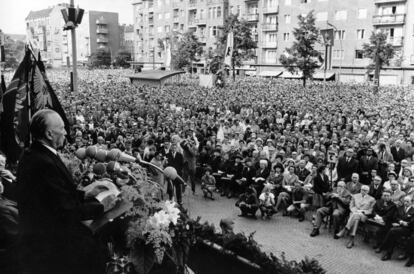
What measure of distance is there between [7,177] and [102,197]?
8.04 ft

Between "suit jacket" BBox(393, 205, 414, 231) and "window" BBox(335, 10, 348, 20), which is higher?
"window" BBox(335, 10, 348, 20)

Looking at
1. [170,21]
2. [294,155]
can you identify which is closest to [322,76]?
[170,21]

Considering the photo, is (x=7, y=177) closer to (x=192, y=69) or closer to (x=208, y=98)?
(x=208, y=98)

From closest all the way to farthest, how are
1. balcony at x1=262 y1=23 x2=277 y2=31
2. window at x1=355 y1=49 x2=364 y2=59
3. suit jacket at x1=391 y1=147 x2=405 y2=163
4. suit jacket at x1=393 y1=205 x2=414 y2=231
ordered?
suit jacket at x1=393 y1=205 x2=414 y2=231
suit jacket at x1=391 y1=147 x2=405 y2=163
window at x1=355 y1=49 x2=364 y2=59
balcony at x1=262 y1=23 x2=277 y2=31

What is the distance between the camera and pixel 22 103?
6016 millimetres

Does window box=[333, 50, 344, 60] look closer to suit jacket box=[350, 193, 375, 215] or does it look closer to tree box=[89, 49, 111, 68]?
suit jacket box=[350, 193, 375, 215]

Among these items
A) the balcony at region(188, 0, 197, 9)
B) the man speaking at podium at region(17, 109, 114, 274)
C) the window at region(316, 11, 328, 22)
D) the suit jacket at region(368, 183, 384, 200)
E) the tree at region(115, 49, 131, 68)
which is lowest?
the suit jacket at region(368, 183, 384, 200)

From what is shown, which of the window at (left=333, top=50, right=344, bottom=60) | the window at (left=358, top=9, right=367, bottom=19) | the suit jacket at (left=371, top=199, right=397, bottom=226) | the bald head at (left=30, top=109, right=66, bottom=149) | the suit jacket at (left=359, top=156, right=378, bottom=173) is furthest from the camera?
the window at (left=333, top=50, right=344, bottom=60)

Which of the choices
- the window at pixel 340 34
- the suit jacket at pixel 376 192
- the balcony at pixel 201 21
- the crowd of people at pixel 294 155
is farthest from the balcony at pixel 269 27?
the suit jacket at pixel 376 192

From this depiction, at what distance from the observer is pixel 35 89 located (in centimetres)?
626

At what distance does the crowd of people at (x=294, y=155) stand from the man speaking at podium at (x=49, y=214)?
109 cm

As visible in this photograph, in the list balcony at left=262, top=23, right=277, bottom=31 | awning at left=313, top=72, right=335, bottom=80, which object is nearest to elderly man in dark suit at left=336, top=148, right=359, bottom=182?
awning at left=313, top=72, right=335, bottom=80

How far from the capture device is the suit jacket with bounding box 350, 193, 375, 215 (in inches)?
383

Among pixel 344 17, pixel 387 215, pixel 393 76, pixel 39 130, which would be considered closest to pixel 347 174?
pixel 387 215
